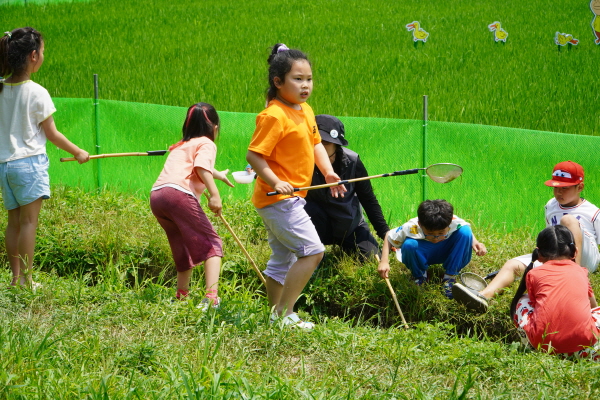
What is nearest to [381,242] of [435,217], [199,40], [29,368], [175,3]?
[435,217]

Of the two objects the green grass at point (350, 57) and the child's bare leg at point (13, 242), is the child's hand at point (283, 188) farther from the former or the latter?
the green grass at point (350, 57)

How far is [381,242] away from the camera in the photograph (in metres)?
5.22

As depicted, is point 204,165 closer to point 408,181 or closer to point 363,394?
point 363,394

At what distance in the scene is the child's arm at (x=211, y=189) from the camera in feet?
13.5

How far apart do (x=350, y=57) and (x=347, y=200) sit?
22.4 ft

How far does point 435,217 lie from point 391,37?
854 centimetres

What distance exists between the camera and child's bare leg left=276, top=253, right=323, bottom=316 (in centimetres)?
388

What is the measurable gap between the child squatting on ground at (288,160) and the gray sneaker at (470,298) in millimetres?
874

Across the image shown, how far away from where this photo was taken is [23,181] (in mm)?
4309

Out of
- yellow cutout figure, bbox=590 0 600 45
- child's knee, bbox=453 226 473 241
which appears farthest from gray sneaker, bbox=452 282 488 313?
yellow cutout figure, bbox=590 0 600 45

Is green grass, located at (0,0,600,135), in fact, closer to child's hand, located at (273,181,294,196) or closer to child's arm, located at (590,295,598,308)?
child's arm, located at (590,295,598,308)

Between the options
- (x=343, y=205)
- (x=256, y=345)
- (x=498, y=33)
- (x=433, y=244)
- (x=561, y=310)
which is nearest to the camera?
(x=256, y=345)

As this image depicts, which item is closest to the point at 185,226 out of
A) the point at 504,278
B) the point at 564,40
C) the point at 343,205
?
the point at 343,205

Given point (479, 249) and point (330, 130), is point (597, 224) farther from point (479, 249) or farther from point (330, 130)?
point (330, 130)
